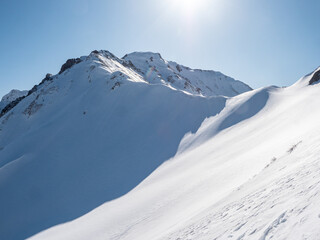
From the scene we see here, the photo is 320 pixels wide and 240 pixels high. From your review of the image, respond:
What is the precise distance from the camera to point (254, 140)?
20.0 meters

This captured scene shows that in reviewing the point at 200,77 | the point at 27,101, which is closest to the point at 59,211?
the point at 27,101

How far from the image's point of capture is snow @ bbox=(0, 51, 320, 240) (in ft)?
22.1

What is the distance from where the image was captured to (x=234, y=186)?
37.7ft

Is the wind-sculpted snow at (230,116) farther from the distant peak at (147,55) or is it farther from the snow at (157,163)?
the distant peak at (147,55)

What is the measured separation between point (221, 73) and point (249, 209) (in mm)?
126445

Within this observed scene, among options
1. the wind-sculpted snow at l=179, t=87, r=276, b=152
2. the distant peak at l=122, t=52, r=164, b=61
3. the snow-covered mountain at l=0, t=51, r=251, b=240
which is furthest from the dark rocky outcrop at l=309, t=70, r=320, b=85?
the distant peak at l=122, t=52, r=164, b=61

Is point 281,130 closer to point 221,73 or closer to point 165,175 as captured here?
point 165,175

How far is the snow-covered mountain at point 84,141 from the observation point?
22.8 meters

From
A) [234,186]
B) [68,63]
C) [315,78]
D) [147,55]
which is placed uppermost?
[147,55]

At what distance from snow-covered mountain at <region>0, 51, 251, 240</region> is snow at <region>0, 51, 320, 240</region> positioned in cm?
16

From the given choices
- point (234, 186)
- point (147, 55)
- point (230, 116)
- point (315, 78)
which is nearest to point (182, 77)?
point (147, 55)

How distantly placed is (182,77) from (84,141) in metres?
60.3

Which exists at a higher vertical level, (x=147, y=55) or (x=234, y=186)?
(x=147, y=55)

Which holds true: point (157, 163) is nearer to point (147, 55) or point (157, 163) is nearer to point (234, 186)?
point (234, 186)
